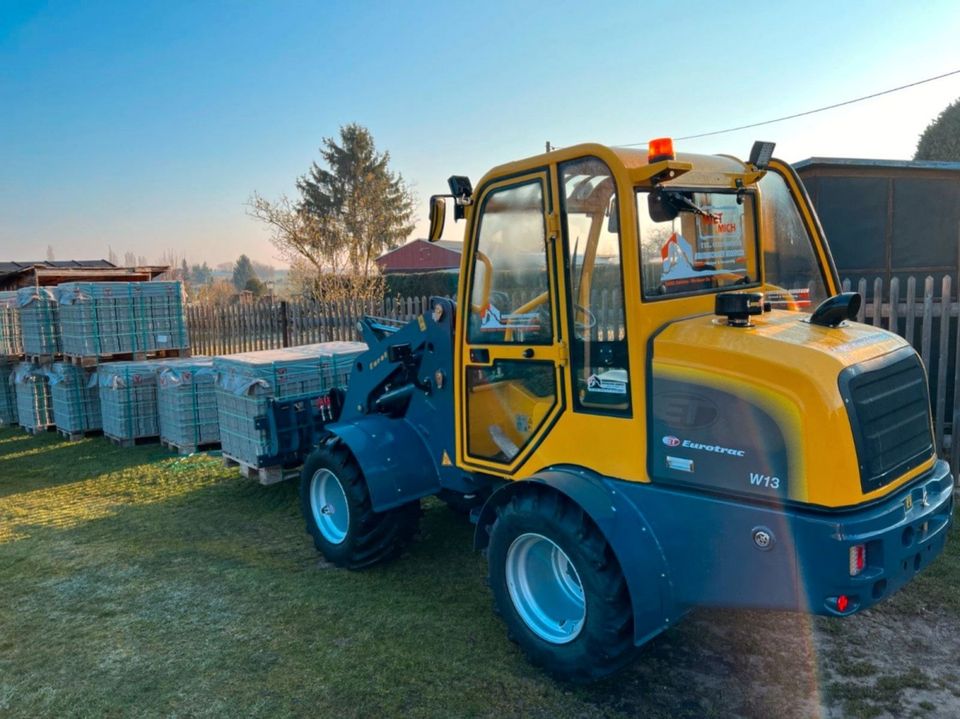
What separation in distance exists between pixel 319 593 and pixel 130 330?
21.5ft

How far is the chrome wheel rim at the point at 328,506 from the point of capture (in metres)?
4.92

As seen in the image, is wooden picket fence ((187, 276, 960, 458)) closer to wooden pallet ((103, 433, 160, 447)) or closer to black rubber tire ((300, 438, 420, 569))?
black rubber tire ((300, 438, 420, 569))

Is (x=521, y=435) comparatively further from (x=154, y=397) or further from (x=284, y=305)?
(x=284, y=305)

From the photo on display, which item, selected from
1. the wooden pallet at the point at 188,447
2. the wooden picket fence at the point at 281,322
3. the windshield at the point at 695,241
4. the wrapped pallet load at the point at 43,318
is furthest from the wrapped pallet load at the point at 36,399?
the windshield at the point at 695,241

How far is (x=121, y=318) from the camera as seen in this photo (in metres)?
9.45

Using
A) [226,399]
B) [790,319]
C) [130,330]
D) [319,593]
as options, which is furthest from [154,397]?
[790,319]

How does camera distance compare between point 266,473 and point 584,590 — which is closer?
point 584,590

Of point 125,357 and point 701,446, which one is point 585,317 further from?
point 125,357

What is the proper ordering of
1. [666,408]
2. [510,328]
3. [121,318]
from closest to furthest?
[666,408] < [510,328] < [121,318]

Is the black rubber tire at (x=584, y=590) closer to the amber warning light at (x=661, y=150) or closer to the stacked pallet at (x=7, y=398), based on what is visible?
the amber warning light at (x=661, y=150)

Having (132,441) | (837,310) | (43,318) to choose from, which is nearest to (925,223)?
(837,310)

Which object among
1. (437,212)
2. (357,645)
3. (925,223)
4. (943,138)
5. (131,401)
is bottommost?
(357,645)

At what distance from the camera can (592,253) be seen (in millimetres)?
3320

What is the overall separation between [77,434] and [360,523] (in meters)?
6.66
